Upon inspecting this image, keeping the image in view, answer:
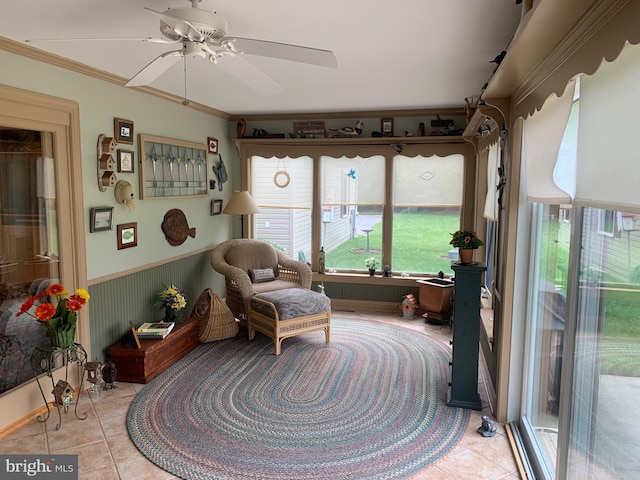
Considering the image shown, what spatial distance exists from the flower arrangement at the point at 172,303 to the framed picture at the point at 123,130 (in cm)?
140

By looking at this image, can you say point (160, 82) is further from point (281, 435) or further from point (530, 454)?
point (530, 454)

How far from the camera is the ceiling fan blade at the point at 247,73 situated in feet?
7.85

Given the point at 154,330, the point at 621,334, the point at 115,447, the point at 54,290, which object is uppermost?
the point at 621,334

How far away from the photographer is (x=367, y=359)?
4.16 metres

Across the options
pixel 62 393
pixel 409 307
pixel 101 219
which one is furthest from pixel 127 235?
pixel 409 307

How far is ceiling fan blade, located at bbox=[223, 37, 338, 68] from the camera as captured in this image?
79.1 inches

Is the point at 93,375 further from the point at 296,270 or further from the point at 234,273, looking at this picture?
the point at 296,270

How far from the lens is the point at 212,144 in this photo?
5.43 m

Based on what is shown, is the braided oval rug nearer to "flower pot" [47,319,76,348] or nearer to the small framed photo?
"flower pot" [47,319,76,348]

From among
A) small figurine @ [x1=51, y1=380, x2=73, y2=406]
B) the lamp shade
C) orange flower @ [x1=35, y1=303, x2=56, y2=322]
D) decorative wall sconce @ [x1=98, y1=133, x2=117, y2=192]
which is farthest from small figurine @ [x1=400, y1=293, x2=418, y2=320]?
orange flower @ [x1=35, y1=303, x2=56, y2=322]

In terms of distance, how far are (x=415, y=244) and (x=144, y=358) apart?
3.41 m

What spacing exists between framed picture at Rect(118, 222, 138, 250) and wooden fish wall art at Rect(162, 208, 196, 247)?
46 cm

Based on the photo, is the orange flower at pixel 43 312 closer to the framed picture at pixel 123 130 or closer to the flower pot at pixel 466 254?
the framed picture at pixel 123 130

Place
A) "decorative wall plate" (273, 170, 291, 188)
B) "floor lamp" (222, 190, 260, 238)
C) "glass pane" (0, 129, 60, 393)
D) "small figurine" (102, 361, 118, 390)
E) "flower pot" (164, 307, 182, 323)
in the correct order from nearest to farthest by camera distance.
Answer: "glass pane" (0, 129, 60, 393)
"small figurine" (102, 361, 118, 390)
"flower pot" (164, 307, 182, 323)
"floor lamp" (222, 190, 260, 238)
"decorative wall plate" (273, 170, 291, 188)
